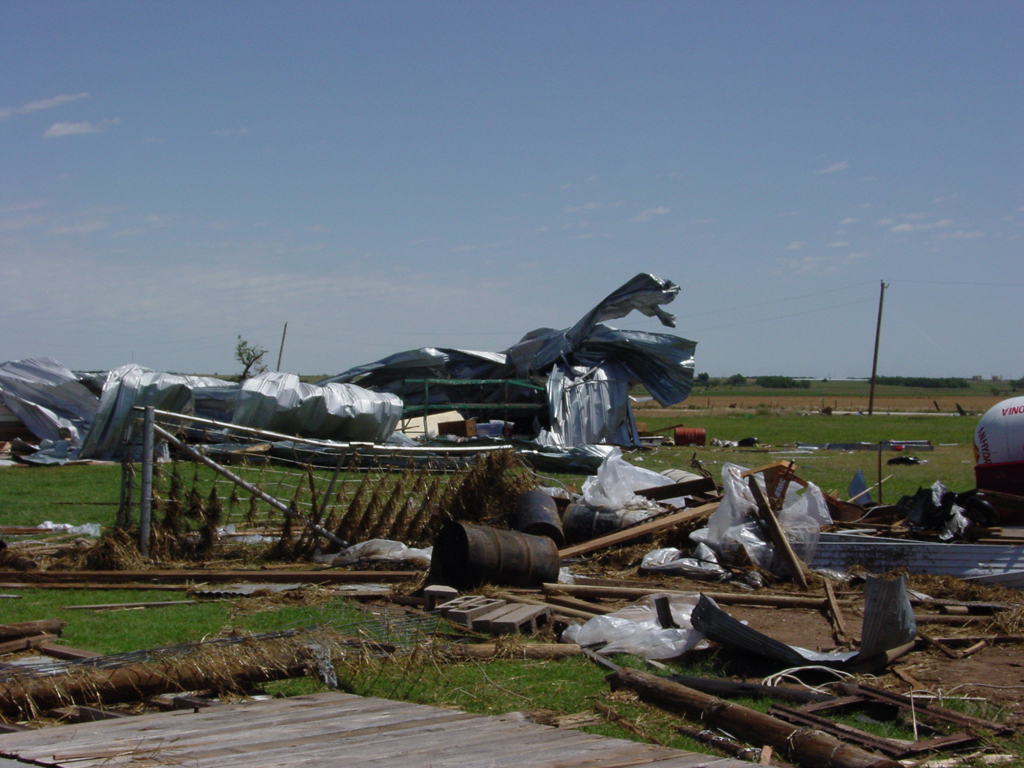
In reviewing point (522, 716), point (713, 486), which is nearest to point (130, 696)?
point (522, 716)

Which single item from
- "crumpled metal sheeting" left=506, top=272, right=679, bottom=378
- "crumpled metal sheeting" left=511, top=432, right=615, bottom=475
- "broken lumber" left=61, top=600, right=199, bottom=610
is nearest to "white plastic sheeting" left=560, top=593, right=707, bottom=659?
"broken lumber" left=61, top=600, right=199, bottom=610

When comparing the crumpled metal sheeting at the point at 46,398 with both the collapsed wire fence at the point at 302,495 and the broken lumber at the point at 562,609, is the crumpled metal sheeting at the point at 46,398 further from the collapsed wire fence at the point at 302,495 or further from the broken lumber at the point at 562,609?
the broken lumber at the point at 562,609

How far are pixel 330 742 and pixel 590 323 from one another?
75.9 ft

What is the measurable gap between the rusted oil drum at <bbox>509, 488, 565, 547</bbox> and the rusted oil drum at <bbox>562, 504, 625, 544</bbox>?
32 cm

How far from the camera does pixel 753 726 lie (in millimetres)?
4625

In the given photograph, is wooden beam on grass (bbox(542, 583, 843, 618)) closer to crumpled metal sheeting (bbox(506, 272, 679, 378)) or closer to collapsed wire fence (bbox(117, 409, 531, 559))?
collapsed wire fence (bbox(117, 409, 531, 559))

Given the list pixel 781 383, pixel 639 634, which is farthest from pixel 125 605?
pixel 781 383

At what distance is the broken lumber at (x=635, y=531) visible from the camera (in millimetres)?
10688

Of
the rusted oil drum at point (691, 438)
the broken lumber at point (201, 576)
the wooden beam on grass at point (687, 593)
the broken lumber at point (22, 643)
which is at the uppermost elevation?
the rusted oil drum at point (691, 438)

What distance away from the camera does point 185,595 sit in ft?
28.1

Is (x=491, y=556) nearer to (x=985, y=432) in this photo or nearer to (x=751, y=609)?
A: (x=751, y=609)

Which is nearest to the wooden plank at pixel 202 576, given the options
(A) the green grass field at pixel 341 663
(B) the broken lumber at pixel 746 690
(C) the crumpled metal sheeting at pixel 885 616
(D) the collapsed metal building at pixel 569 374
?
(A) the green grass field at pixel 341 663

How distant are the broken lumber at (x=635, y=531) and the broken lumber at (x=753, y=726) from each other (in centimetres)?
A: 507

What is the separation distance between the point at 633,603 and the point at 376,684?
11.2 ft
